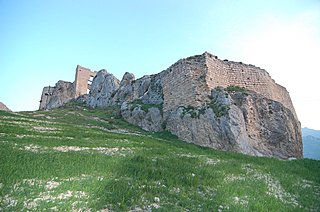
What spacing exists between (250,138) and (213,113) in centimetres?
588

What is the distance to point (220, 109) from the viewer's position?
36500 millimetres

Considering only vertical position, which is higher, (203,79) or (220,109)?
(203,79)

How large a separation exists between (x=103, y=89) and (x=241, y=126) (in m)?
43.2

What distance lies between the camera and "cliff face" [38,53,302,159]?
35719 mm

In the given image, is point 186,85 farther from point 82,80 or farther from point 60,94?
point 60,94

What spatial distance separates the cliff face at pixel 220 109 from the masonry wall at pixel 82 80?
37.9m

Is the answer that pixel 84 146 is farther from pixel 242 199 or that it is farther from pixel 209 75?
pixel 209 75

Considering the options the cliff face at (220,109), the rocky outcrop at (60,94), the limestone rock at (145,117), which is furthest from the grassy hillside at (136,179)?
the rocky outcrop at (60,94)

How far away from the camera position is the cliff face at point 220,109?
3572 centimetres

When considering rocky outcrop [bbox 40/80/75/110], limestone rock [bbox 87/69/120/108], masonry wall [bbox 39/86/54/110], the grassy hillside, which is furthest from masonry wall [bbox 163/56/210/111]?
masonry wall [bbox 39/86/54/110]

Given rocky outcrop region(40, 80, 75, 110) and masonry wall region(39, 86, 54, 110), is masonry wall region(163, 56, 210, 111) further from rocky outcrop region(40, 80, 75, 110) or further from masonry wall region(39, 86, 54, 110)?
masonry wall region(39, 86, 54, 110)

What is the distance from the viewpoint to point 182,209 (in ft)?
45.0

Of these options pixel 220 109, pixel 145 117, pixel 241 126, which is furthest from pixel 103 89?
pixel 241 126

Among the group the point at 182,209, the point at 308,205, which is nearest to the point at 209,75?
the point at 308,205
